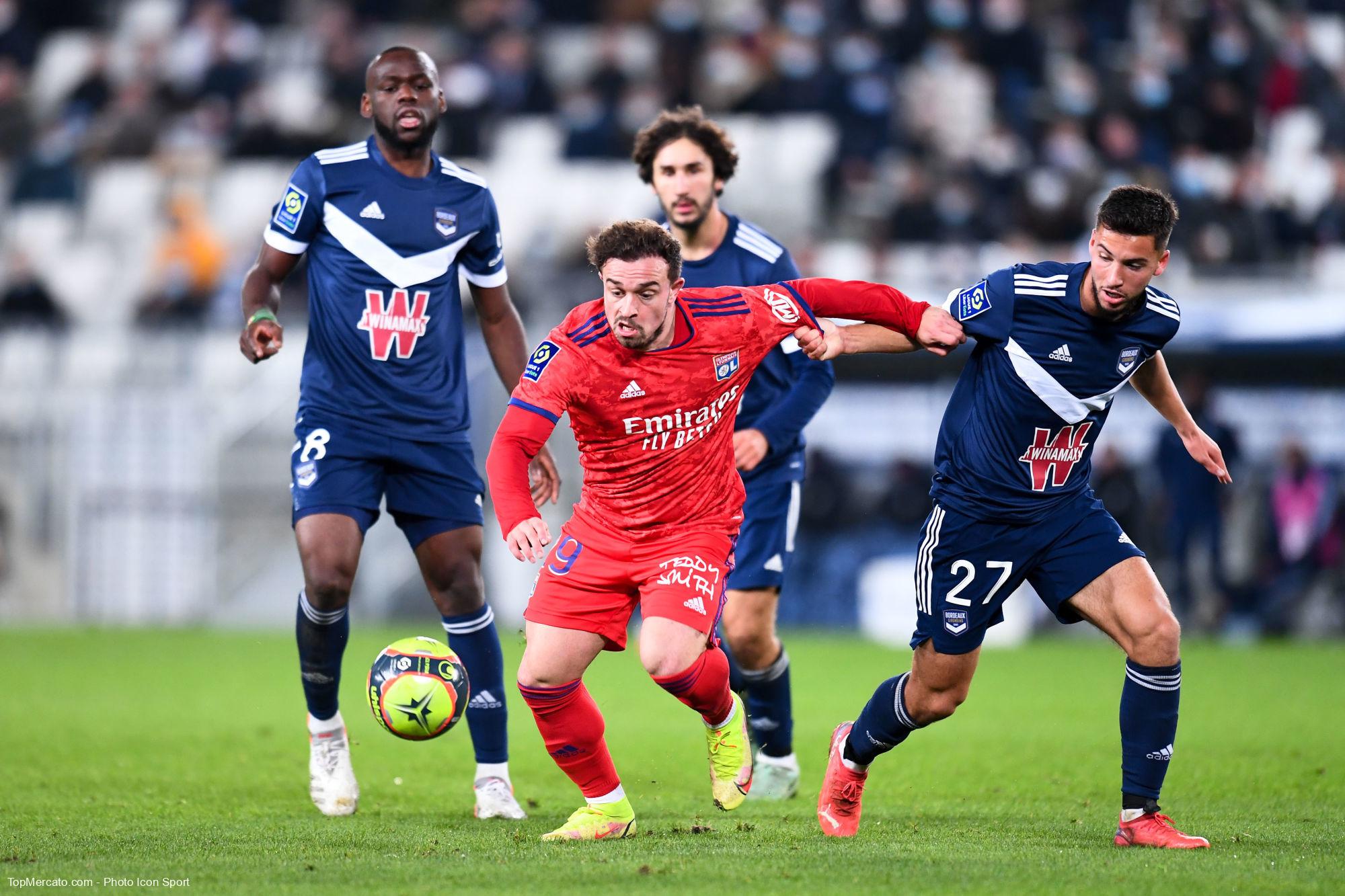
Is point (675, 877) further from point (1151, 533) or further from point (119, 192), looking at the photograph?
point (119, 192)

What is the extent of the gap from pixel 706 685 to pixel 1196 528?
10.7 m

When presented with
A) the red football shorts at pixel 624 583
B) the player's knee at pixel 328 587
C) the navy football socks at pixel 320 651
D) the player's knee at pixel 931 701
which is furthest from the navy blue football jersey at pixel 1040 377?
the navy football socks at pixel 320 651

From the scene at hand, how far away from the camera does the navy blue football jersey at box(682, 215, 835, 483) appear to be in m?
7.02

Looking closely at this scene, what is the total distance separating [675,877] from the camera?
16.2 ft

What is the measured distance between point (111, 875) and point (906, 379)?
12.4 meters

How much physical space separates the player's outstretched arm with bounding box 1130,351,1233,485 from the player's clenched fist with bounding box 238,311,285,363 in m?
3.31

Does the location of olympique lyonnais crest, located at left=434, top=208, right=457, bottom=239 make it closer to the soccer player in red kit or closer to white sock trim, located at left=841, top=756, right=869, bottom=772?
the soccer player in red kit

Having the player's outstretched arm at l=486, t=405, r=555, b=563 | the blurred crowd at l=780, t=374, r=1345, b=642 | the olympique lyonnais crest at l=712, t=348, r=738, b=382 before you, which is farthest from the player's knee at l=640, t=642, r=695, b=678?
the blurred crowd at l=780, t=374, r=1345, b=642

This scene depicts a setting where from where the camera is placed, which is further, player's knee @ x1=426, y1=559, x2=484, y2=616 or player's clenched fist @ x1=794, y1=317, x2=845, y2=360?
player's knee @ x1=426, y1=559, x2=484, y2=616

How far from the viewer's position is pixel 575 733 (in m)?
5.79

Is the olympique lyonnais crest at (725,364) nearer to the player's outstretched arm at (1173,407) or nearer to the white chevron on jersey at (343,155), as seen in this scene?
the player's outstretched arm at (1173,407)

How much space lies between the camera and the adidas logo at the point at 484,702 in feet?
22.0

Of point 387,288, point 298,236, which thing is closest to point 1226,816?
point 387,288

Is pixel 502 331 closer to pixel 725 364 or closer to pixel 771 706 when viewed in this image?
pixel 725 364
